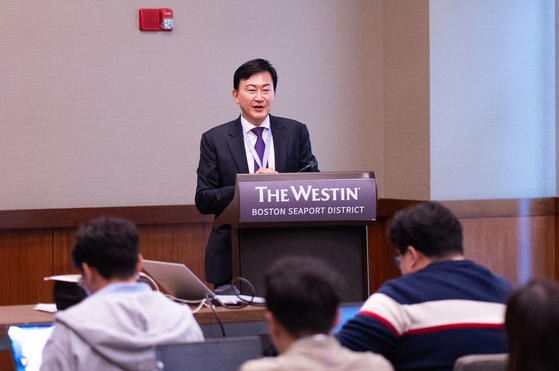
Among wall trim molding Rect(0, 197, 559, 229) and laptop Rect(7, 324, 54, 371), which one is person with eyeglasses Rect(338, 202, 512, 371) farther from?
wall trim molding Rect(0, 197, 559, 229)

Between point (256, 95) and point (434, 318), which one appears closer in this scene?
point (434, 318)

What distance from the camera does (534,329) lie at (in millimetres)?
1004

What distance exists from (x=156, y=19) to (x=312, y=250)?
2.52 meters

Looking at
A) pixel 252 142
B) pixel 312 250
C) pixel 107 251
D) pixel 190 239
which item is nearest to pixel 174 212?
pixel 190 239

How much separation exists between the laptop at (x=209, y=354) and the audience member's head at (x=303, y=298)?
0.36 meters

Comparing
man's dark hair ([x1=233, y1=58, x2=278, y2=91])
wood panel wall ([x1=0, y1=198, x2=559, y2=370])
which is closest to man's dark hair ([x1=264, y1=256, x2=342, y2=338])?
man's dark hair ([x1=233, y1=58, x2=278, y2=91])

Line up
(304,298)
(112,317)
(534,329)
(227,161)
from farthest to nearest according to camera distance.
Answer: (227,161), (112,317), (304,298), (534,329)

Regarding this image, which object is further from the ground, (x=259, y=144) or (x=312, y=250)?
(x=259, y=144)

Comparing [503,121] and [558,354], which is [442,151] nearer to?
[503,121]

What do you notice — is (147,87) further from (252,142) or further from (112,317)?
(112,317)

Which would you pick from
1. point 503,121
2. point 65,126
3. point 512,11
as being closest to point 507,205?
point 503,121

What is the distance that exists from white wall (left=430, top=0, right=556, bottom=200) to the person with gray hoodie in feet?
10.5

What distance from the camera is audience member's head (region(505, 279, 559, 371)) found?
1.00 m

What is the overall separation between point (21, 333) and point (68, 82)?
2.62 meters
